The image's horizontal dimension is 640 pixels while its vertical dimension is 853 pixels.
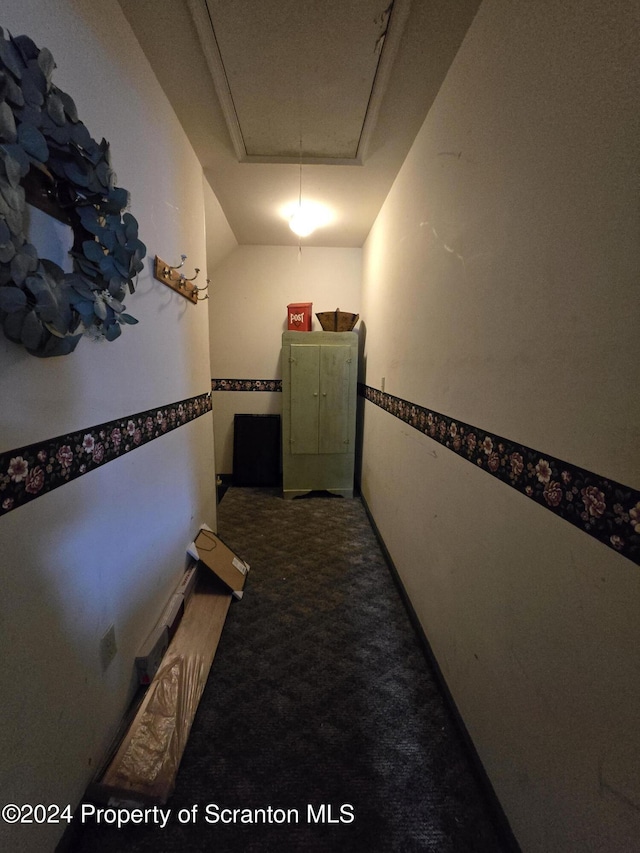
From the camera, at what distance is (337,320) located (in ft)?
9.21

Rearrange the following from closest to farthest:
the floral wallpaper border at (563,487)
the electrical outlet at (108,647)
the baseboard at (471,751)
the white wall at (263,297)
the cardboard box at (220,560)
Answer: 1. the floral wallpaper border at (563,487)
2. the baseboard at (471,751)
3. the electrical outlet at (108,647)
4. the cardboard box at (220,560)
5. the white wall at (263,297)

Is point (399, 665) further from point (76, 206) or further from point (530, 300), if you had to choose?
point (76, 206)

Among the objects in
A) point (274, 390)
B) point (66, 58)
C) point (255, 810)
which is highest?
point (66, 58)

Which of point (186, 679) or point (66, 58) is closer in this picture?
point (66, 58)

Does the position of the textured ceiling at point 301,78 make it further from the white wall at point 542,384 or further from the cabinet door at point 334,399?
the cabinet door at point 334,399

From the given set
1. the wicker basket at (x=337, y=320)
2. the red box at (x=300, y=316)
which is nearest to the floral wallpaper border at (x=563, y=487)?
the wicker basket at (x=337, y=320)

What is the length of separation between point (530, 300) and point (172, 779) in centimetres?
169

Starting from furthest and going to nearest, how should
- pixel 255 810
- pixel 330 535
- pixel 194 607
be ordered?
pixel 330 535 → pixel 194 607 → pixel 255 810

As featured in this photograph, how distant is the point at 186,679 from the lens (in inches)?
45.8

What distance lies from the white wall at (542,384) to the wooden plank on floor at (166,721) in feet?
3.18

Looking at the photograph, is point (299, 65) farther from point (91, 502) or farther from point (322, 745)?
point (322, 745)

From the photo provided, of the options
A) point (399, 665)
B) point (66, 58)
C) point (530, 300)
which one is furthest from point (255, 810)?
point (66, 58)

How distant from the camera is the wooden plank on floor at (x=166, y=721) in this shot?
33.9 inches

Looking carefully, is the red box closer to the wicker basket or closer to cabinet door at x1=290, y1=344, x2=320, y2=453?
the wicker basket
